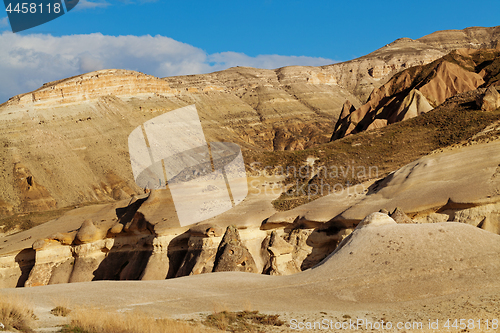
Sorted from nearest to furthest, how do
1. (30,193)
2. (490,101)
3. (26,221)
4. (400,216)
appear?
(400,216)
(490,101)
(26,221)
(30,193)

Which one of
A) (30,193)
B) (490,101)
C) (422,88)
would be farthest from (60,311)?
(30,193)

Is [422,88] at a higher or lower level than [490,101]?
higher

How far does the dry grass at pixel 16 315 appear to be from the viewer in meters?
8.91

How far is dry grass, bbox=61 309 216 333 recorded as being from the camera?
9.14 m

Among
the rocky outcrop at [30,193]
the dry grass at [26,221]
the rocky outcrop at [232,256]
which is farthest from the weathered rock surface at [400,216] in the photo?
the rocky outcrop at [30,193]

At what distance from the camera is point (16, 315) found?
31.1 ft

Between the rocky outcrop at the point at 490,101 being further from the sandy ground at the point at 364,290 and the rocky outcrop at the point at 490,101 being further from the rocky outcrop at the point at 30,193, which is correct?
the rocky outcrop at the point at 30,193

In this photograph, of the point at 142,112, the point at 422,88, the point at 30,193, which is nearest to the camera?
the point at 422,88

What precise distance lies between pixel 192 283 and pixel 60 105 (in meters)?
81.4

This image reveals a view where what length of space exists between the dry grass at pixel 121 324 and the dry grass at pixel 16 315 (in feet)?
2.54

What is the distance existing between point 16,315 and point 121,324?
216 cm

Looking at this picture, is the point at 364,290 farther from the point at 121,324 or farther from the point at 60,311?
the point at 60,311

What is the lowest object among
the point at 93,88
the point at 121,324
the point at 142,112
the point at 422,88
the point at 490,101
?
the point at 121,324

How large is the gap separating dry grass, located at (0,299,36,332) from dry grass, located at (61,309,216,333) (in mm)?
775
